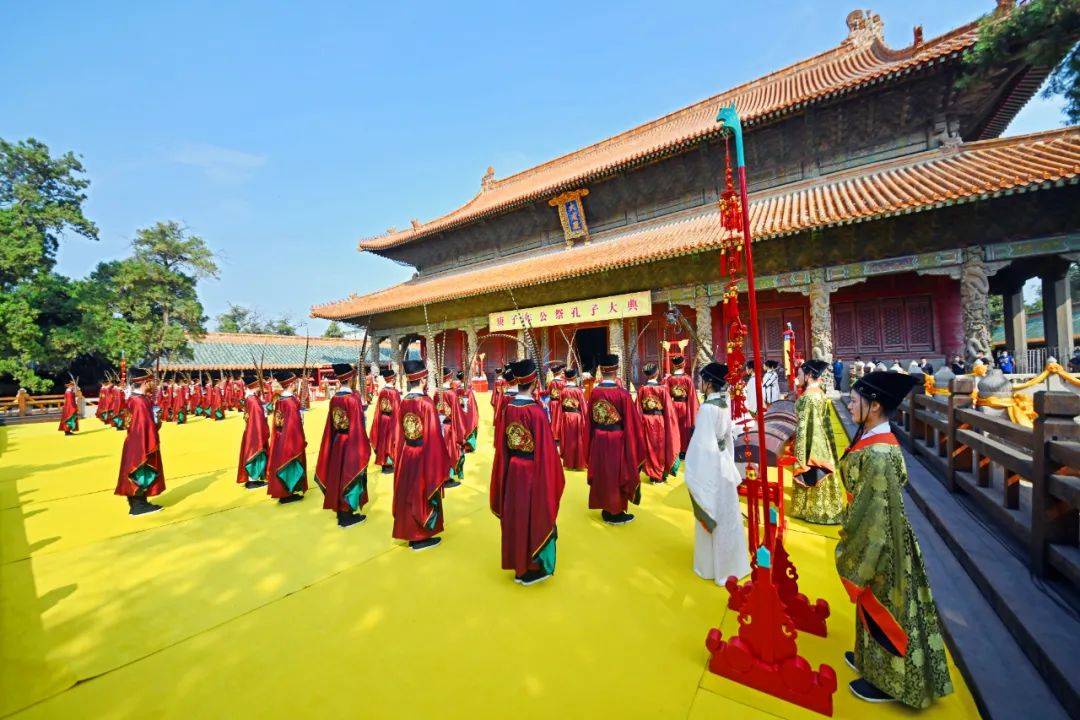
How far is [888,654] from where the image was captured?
1979 mm

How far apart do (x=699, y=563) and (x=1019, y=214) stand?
30.9 ft

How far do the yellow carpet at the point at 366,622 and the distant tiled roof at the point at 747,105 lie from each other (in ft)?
31.8

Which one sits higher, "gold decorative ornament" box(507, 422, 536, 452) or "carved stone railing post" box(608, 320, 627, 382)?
"carved stone railing post" box(608, 320, 627, 382)

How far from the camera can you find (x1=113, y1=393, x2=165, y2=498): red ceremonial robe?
5.35 meters

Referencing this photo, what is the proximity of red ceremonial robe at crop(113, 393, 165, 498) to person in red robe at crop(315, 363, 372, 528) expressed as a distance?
2.41 meters

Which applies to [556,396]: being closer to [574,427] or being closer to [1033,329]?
[574,427]

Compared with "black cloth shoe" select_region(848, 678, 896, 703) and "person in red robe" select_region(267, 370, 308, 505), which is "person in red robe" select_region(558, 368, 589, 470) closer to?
"person in red robe" select_region(267, 370, 308, 505)

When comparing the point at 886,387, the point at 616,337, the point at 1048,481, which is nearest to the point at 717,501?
the point at 886,387

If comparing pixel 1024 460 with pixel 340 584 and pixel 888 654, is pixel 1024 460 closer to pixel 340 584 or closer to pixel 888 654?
pixel 888 654

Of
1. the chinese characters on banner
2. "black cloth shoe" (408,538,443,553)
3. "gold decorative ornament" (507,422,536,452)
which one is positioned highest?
the chinese characters on banner

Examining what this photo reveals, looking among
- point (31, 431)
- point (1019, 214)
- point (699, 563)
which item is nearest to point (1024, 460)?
point (699, 563)

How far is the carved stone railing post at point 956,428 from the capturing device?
13.1ft

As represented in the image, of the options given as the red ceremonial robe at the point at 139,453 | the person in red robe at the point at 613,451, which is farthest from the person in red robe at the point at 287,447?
the person in red robe at the point at 613,451

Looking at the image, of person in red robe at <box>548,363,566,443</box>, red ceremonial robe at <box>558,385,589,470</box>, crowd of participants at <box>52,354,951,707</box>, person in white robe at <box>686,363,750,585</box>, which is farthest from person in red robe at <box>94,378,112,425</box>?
person in white robe at <box>686,363,750,585</box>
